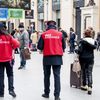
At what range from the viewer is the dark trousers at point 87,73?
11.7 meters

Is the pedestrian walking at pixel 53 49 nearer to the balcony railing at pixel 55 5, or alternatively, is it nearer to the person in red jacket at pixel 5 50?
the person in red jacket at pixel 5 50

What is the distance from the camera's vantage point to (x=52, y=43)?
35.1 feet

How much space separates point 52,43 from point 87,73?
1631 mm

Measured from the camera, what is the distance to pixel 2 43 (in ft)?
35.8

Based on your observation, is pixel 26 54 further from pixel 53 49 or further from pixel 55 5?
Result: pixel 55 5

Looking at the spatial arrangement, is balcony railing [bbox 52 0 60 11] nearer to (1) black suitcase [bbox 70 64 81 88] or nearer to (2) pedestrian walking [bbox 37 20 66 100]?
(1) black suitcase [bbox 70 64 81 88]

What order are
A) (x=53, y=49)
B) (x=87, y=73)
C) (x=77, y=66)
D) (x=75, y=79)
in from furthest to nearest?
(x=75, y=79) → (x=77, y=66) → (x=87, y=73) → (x=53, y=49)

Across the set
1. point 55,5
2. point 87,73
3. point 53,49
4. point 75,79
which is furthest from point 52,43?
point 55,5

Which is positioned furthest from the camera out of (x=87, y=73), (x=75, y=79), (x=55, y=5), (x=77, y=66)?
(x=55, y=5)

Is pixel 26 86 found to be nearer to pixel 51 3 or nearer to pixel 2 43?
pixel 2 43

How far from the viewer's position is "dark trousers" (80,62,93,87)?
38.4ft

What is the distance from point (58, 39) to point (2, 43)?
132 centimetres

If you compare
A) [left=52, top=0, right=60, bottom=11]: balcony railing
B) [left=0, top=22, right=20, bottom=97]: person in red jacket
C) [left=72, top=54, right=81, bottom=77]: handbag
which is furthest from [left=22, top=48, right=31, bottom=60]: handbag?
[left=52, top=0, right=60, bottom=11]: balcony railing

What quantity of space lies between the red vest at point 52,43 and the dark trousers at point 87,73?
1.32 m
